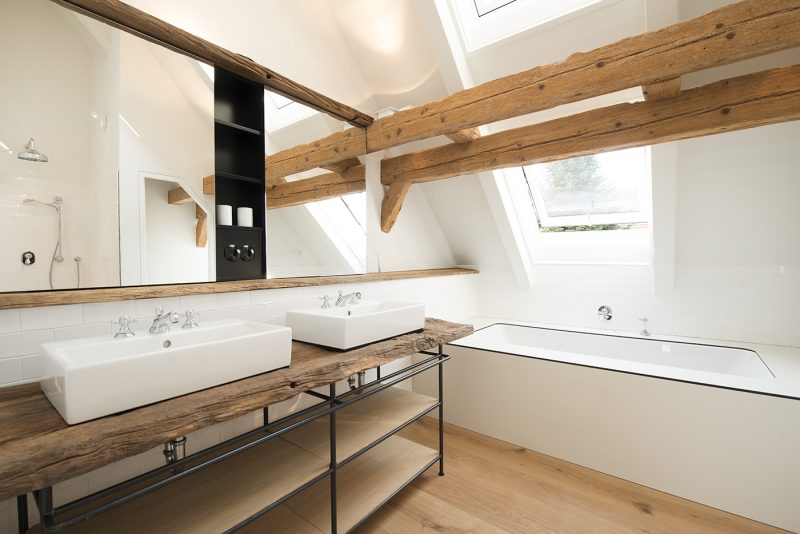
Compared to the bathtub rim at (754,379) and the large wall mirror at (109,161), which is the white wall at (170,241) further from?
the bathtub rim at (754,379)

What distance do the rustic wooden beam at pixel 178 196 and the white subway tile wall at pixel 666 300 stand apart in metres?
2.89

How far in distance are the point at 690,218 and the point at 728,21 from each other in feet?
5.05

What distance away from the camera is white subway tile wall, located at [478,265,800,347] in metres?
2.68

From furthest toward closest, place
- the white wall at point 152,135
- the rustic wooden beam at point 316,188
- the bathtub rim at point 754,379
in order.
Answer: the rustic wooden beam at point 316,188
the bathtub rim at point 754,379
the white wall at point 152,135

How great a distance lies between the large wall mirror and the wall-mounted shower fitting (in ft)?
8.77

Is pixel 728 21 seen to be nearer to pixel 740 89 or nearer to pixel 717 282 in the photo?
pixel 740 89

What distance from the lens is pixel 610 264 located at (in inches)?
129

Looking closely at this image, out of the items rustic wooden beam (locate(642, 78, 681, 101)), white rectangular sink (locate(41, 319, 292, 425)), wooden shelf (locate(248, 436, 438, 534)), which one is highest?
rustic wooden beam (locate(642, 78, 681, 101))

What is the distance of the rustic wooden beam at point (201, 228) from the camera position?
6.04 feet

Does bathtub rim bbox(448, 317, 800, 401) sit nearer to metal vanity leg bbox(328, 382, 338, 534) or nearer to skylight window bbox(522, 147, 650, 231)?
skylight window bbox(522, 147, 650, 231)

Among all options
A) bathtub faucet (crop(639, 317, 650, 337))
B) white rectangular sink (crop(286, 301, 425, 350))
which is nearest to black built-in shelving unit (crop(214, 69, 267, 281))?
white rectangular sink (crop(286, 301, 425, 350))

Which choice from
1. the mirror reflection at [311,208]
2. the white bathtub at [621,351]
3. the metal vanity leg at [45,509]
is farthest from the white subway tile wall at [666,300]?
the metal vanity leg at [45,509]

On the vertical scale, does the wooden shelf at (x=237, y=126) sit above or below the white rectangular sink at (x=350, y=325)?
above

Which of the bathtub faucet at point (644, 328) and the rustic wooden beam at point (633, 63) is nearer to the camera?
the rustic wooden beam at point (633, 63)
